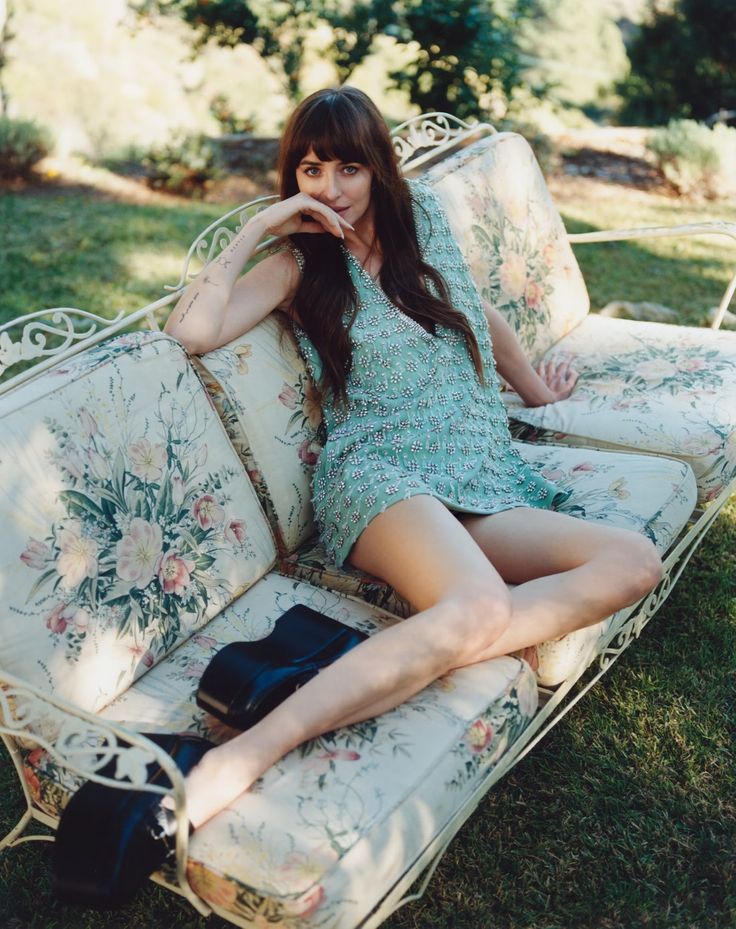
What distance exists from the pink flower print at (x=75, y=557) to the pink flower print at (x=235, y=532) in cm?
36

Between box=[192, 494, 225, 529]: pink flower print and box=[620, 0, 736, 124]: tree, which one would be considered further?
box=[620, 0, 736, 124]: tree

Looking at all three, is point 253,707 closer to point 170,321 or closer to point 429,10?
point 170,321

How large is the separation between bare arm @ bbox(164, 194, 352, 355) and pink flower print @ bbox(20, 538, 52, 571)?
0.63 m

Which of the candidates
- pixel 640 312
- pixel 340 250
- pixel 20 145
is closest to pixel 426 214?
pixel 340 250

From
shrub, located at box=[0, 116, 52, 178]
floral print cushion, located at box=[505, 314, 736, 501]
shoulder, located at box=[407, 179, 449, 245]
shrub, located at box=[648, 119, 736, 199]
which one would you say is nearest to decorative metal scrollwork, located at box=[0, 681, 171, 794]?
shoulder, located at box=[407, 179, 449, 245]

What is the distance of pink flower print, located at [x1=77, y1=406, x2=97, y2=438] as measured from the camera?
2010 mm

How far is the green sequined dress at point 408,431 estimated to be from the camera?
2334 millimetres

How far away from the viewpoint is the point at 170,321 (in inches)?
91.2

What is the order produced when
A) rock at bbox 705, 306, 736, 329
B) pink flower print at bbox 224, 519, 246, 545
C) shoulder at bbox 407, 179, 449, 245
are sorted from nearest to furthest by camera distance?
pink flower print at bbox 224, 519, 246, 545 → shoulder at bbox 407, 179, 449, 245 → rock at bbox 705, 306, 736, 329

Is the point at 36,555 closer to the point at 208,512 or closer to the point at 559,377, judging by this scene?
the point at 208,512

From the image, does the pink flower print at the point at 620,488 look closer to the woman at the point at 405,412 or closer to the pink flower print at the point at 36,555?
the woman at the point at 405,412

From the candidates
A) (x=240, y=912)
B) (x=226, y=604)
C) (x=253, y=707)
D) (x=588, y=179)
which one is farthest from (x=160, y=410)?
(x=588, y=179)

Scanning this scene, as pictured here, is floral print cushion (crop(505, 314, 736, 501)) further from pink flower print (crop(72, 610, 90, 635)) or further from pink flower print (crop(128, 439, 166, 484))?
pink flower print (crop(72, 610, 90, 635))

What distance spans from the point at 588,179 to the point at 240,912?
673cm
